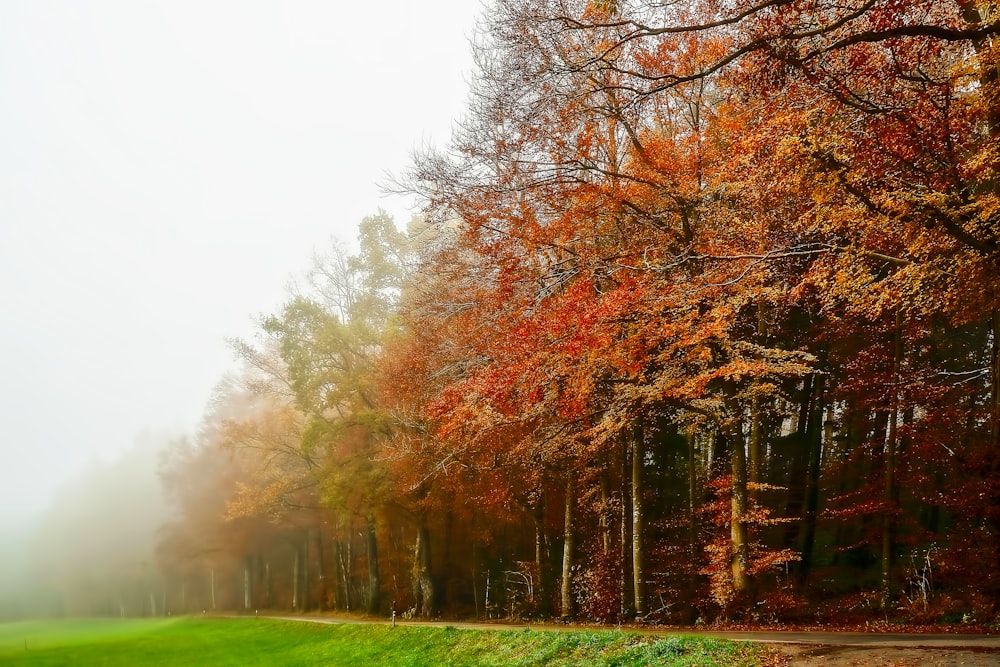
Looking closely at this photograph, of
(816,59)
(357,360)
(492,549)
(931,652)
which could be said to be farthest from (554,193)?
(492,549)

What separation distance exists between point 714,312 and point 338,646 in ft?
48.9

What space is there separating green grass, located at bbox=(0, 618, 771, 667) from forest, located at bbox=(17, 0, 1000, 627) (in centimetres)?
340

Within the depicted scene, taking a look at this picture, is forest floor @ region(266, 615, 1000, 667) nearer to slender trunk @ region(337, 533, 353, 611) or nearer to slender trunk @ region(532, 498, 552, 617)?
slender trunk @ region(532, 498, 552, 617)

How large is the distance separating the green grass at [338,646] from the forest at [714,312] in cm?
340

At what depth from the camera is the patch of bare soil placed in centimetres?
657

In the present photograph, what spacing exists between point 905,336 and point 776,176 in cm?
789

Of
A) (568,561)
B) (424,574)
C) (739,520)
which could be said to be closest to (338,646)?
(424,574)

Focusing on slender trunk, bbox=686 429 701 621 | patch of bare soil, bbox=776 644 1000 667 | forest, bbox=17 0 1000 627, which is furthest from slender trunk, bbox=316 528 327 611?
patch of bare soil, bbox=776 644 1000 667

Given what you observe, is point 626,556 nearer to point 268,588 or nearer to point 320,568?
point 320,568

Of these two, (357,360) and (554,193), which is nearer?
(554,193)

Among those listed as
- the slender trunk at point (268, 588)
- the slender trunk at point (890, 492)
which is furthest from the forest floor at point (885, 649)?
the slender trunk at point (268, 588)

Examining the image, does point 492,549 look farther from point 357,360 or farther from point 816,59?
point 816,59

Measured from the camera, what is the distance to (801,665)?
7414mm

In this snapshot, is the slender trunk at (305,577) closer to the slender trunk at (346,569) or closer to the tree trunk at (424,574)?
the slender trunk at (346,569)
